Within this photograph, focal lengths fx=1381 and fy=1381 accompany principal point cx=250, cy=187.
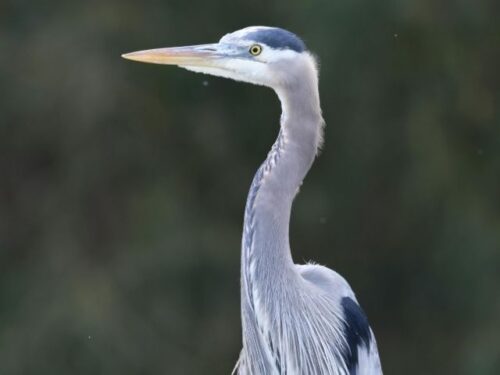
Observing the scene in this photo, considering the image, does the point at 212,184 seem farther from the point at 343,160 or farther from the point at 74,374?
the point at 74,374

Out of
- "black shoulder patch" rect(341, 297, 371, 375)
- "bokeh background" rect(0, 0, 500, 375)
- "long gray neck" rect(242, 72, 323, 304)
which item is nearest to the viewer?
"long gray neck" rect(242, 72, 323, 304)

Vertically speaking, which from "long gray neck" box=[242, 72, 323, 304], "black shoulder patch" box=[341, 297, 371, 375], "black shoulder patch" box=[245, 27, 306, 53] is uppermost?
"black shoulder patch" box=[245, 27, 306, 53]

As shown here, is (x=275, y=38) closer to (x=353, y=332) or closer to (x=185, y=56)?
(x=185, y=56)

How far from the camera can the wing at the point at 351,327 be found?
3.40 meters

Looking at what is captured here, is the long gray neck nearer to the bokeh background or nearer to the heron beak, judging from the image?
the heron beak

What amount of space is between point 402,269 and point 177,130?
1259 mm

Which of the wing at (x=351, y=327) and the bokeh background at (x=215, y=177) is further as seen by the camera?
the bokeh background at (x=215, y=177)

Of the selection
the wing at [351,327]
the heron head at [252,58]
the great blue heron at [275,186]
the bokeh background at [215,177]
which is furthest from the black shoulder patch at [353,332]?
the bokeh background at [215,177]

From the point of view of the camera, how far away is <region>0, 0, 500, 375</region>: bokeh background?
6344 mm

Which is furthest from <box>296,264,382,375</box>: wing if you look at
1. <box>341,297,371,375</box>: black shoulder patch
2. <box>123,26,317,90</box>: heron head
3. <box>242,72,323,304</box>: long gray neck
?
<box>123,26,317,90</box>: heron head

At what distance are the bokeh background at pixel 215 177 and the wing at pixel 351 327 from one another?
2863mm

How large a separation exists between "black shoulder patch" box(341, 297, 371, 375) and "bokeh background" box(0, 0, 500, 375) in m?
2.91

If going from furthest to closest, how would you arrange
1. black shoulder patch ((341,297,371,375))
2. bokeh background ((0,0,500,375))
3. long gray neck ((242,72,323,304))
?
bokeh background ((0,0,500,375))
black shoulder patch ((341,297,371,375))
long gray neck ((242,72,323,304))

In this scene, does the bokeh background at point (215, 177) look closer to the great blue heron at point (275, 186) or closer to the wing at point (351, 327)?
the wing at point (351, 327)
